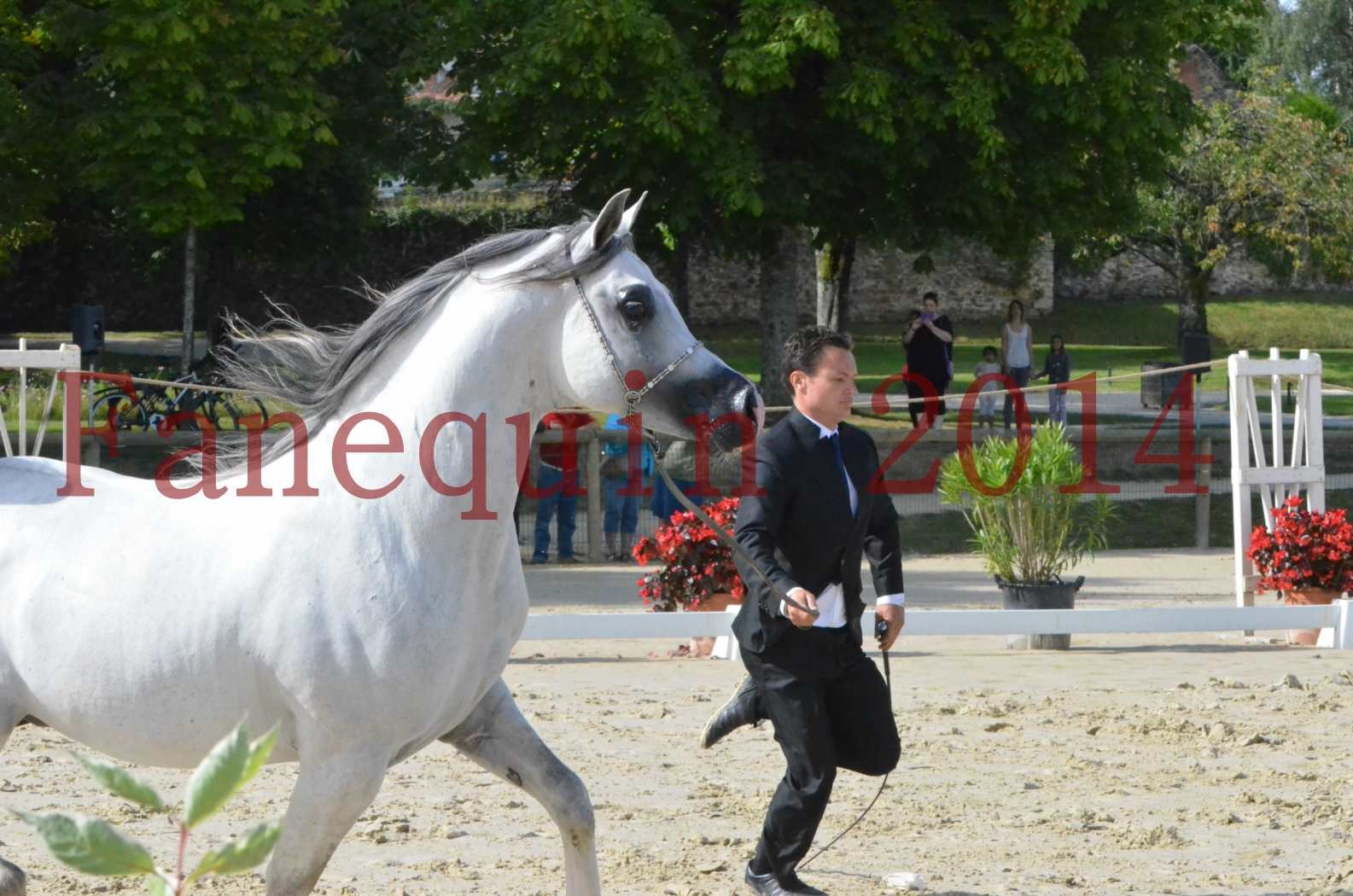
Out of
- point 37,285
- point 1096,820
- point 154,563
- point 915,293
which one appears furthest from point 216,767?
point 915,293

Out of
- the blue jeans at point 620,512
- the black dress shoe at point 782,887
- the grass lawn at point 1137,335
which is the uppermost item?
the grass lawn at point 1137,335

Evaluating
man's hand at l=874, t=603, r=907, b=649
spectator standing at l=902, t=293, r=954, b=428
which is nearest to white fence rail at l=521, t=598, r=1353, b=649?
man's hand at l=874, t=603, r=907, b=649

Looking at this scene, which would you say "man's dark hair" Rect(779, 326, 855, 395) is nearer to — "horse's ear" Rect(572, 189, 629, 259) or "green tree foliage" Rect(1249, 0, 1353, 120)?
"horse's ear" Rect(572, 189, 629, 259)

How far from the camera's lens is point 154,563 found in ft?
12.4

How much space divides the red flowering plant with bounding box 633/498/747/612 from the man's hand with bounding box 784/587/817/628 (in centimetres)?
536

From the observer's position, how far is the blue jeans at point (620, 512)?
47.7 feet

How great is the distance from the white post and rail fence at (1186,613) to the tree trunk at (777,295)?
32.0ft

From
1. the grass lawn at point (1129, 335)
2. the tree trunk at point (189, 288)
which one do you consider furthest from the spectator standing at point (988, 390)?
the tree trunk at point (189, 288)

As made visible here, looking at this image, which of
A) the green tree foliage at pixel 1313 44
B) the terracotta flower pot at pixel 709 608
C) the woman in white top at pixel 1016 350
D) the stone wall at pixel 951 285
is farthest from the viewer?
the green tree foliage at pixel 1313 44

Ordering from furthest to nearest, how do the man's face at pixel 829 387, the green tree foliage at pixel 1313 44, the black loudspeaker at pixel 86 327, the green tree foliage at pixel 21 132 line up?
the green tree foliage at pixel 1313 44, the black loudspeaker at pixel 86 327, the green tree foliage at pixel 21 132, the man's face at pixel 829 387

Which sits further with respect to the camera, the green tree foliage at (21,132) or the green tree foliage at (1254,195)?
the green tree foliage at (1254,195)

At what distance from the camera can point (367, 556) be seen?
12.0 feet

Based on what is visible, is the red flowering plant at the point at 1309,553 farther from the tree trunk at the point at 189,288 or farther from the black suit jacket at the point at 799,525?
the tree trunk at the point at 189,288

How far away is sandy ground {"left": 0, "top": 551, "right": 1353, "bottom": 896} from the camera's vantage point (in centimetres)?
523
